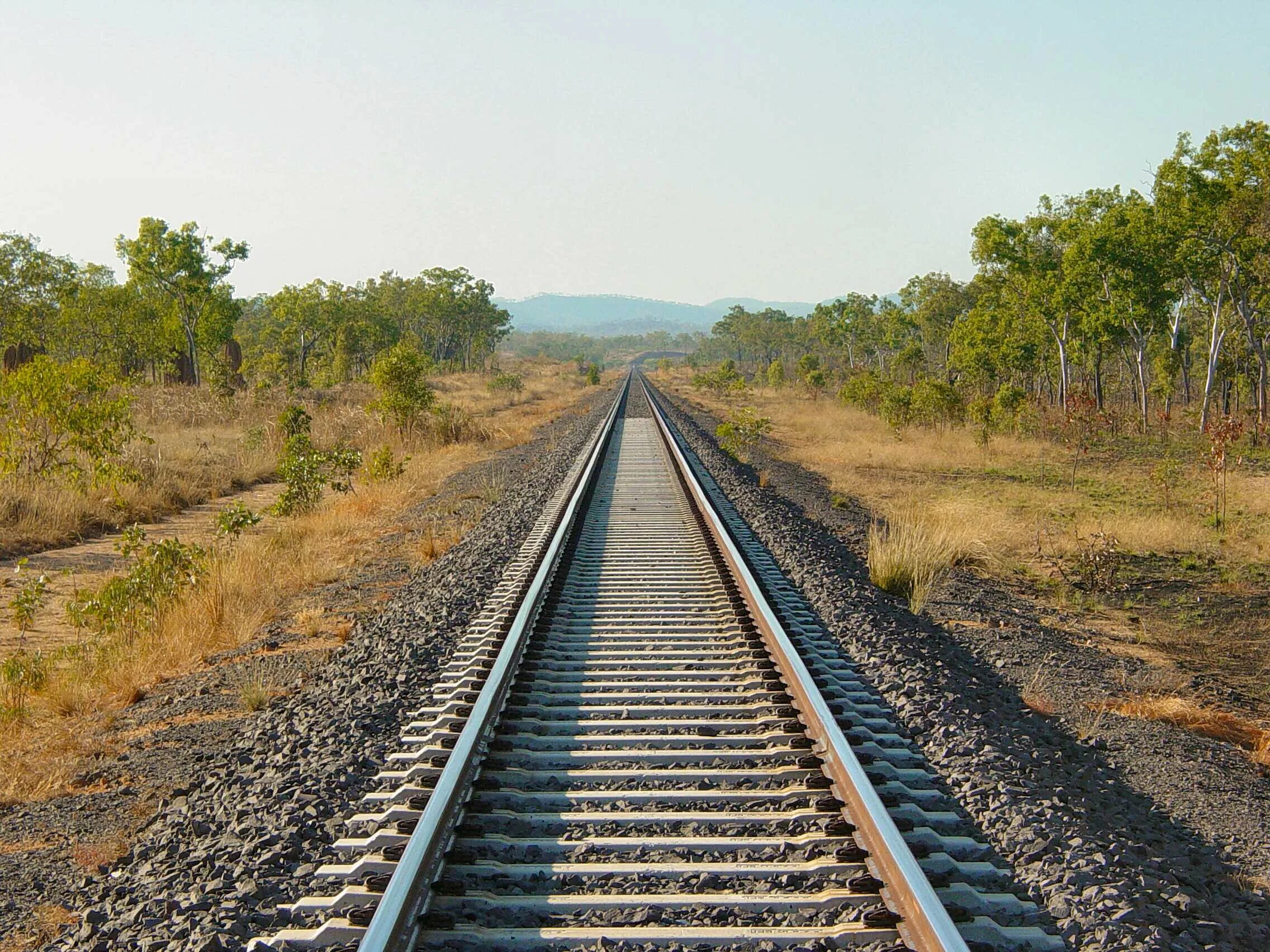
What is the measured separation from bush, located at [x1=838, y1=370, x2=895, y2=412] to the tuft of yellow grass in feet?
73.4

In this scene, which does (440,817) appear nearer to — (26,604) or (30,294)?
(26,604)

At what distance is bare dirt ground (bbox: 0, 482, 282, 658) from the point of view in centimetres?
867

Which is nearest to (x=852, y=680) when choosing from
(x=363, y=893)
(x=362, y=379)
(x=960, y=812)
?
(x=960, y=812)

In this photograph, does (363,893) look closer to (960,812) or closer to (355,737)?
(355,737)

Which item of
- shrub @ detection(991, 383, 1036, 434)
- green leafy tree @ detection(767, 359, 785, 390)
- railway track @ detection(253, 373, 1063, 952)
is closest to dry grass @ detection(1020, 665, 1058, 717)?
railway track @ detection(253, 373, 1063, 952)

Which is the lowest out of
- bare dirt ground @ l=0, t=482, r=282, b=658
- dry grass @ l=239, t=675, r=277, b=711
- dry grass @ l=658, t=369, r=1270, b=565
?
bare dirt ground @ l=0, t=482, r=282, b=658

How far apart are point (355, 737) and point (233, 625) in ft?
11.6

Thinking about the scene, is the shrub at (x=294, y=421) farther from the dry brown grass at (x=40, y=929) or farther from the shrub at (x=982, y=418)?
the dry brown grass at (x=40, y=929)

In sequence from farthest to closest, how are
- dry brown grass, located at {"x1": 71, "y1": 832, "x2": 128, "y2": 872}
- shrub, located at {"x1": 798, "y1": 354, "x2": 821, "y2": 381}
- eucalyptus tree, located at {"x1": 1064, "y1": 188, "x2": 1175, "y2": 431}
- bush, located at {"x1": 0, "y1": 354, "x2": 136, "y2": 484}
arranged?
shrub, located at {"x1": 798, "y1": 354, "x2": 821, "y2": 381} < eucalyptus tree, located at {"x1": 1064, "y1": 188, "x2": 1175, "y2": 431} < bush, located at {"x1": 0, "y1": 354, "x2": 136, "y2": 484} < dry brown grass, located at {"x1": 71, "y1": 832, "x2": 128, "y2": 872}

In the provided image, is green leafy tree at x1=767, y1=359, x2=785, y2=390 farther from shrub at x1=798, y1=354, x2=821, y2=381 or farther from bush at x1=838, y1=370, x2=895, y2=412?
bush at x1=838, y1=370, x2=895, y2=412

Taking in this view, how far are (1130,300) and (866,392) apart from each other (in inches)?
359

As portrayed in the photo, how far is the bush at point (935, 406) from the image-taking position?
26.4m

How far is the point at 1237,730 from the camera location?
19.4ft

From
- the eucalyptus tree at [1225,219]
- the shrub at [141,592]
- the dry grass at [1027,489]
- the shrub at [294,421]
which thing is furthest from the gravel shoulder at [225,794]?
the eucalyptus tree at [1225,219]
